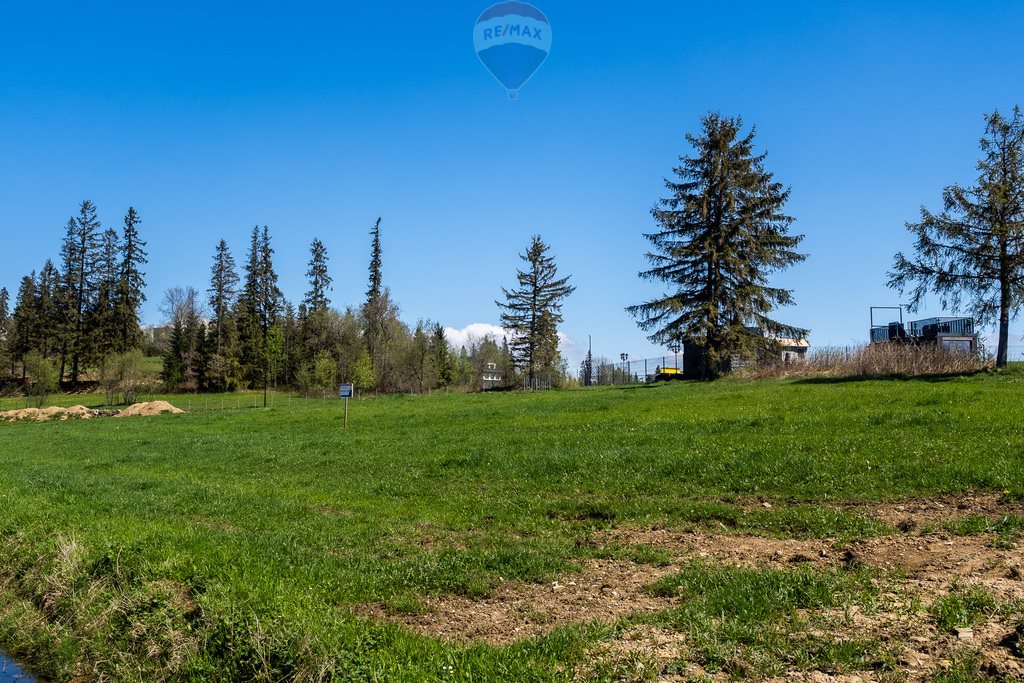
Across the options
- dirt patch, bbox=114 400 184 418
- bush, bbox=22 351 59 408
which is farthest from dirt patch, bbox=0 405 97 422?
bush, bbox=22 351 59 408

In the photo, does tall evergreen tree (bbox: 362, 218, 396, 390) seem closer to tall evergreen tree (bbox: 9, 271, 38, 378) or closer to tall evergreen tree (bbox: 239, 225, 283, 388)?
tall evergreen tree (bbox: 239, 225, 283, 388)

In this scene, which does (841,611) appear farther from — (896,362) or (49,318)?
(49,318)

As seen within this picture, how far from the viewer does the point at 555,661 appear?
5.63 meters

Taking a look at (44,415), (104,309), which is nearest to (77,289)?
(104,309)

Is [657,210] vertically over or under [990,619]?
over

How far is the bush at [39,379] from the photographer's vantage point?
57.3 metres

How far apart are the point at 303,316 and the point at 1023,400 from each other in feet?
280

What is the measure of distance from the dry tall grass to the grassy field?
31.8 feet

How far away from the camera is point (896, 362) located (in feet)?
98.8

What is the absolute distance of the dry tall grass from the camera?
2891 centimetres

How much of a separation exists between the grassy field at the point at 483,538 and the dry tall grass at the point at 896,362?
9.69 m

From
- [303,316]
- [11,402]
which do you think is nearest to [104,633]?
[11,402]

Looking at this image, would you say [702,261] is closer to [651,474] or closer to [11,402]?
[651,474]

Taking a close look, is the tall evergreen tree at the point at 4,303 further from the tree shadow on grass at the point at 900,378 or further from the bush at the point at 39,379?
the tree shadow on grass at the point at 900,378
